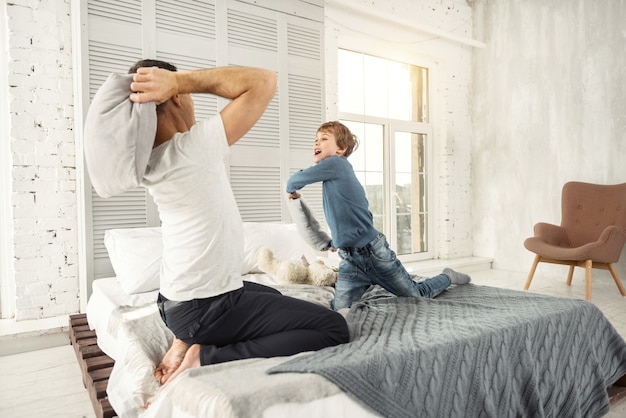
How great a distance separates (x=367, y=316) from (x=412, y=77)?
419 centimetres

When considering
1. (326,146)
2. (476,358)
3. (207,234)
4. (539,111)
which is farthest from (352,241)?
(539,111)

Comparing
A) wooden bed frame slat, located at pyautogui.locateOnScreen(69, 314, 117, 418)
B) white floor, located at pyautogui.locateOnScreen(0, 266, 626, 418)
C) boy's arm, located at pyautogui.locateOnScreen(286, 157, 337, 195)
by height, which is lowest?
white floor, located at pyautogui.locateOnScreen(0, 266, 626, 418)

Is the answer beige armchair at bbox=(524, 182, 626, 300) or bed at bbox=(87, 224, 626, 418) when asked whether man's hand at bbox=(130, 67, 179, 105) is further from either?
beige armchair at bbox=(524, 182, 626, 300)

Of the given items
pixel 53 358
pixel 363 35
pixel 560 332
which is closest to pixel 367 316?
pixel 560 332

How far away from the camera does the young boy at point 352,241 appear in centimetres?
206

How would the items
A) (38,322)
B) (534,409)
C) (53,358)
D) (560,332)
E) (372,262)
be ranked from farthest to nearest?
(38,322), (53,358), (372,262), (560,332), (534,409)

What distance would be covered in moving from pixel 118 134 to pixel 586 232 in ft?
14.1

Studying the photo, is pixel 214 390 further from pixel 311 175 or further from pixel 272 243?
pixel 272 243

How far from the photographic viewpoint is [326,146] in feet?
7.30

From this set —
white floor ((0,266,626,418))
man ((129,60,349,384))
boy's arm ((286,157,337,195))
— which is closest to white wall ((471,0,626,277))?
white floor ((0,266,626,418))

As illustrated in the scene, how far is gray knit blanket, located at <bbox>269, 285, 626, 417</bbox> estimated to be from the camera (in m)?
1.23

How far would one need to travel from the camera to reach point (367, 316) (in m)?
1.75

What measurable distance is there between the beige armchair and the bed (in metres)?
2.03

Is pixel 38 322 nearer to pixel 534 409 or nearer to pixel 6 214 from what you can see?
pixel 6 214
